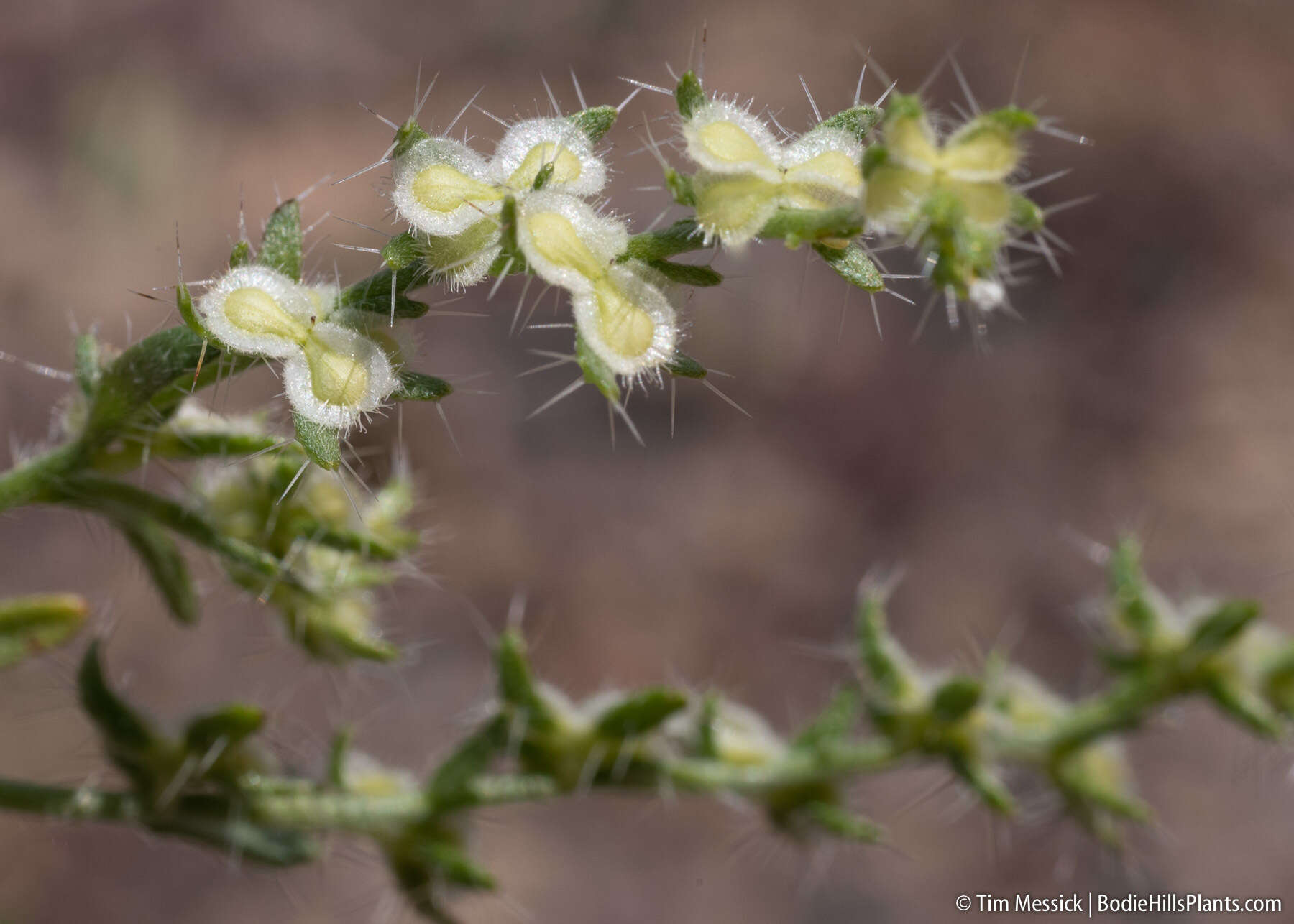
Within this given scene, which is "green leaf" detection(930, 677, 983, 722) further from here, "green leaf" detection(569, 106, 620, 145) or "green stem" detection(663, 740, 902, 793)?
A: "green leaf" detection(569, 106, 620, 145)

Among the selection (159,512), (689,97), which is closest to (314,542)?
(159,512)

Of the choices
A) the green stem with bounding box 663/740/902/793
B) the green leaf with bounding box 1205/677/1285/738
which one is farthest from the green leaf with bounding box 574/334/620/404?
the green leaf with bounding box 1205/677/1285/738

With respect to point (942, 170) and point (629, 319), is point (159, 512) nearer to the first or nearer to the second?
point (629, 319)

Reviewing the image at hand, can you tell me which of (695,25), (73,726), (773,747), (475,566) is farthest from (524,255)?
(695,25)

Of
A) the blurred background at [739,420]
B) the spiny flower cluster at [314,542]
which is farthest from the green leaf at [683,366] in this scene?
the blurred background at [739,420]

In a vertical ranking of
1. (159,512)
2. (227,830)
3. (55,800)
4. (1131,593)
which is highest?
(159,512)

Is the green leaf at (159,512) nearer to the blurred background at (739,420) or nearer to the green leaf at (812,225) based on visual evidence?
the green leaf at (812,225)
